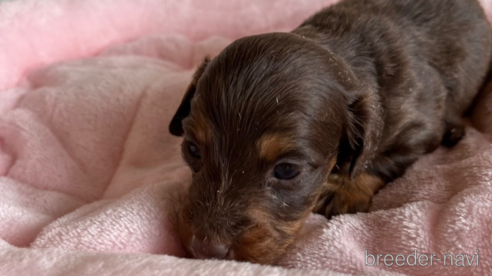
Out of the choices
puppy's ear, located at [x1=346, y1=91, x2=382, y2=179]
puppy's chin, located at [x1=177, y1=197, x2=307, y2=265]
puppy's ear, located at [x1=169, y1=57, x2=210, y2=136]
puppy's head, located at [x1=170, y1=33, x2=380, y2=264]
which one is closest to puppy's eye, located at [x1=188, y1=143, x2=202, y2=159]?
puppy's head, located at [x1=170, y1=33, x2=380, y2=264]

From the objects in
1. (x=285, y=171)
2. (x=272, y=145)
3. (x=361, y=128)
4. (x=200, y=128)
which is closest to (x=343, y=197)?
(x=361, y=128)

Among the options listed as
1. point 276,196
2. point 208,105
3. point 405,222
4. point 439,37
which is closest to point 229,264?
point 276,196

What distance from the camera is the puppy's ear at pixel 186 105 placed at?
83.9 inches

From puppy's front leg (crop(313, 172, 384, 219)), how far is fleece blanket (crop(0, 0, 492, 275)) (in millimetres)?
64

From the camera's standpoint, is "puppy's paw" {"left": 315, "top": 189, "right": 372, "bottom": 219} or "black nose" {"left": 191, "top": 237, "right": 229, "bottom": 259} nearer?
"black nose" {"left": 191, "top": 237, "right": 229, "bottom": 259}

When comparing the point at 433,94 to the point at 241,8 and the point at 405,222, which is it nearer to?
the point at 405,222

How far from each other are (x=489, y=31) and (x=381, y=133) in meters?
1.20

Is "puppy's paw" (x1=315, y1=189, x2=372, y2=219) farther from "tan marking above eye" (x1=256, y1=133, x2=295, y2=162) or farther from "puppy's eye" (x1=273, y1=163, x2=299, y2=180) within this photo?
"tan marking above eye" (x1=256, y1=133, x2=295, y2=162)

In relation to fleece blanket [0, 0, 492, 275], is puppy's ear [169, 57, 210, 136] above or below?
above

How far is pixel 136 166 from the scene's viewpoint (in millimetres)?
2559

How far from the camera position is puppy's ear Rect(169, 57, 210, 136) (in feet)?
6.99

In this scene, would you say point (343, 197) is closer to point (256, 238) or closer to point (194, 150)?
point (256, 238)

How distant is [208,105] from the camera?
1.72 metres

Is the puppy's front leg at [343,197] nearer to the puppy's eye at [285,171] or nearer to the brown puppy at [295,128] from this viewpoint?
the brown puppy at [295,128]
